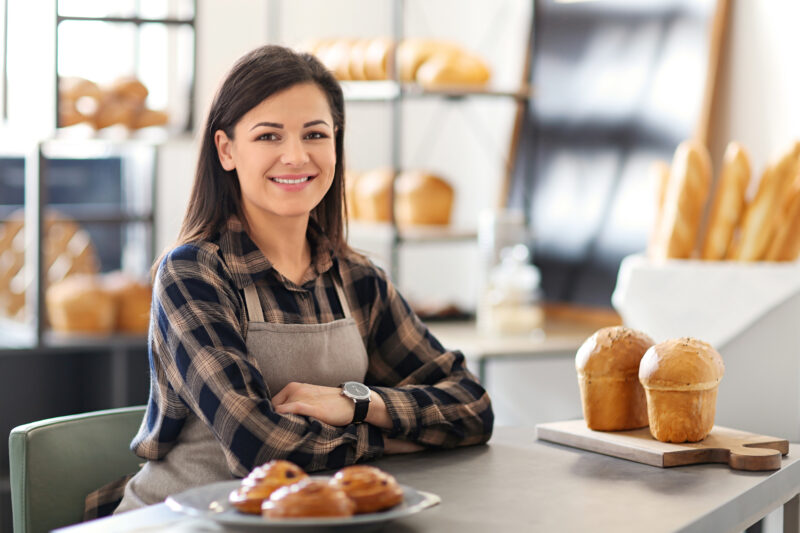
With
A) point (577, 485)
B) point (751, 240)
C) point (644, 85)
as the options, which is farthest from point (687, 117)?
point (577, 485)

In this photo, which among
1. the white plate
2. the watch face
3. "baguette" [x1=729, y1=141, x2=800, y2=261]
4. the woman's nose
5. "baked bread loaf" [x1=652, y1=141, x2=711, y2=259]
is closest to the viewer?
→ the white plate

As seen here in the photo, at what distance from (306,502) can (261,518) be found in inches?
1.9

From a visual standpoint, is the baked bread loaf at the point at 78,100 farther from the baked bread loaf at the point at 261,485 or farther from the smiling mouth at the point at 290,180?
the baked bread loaf at the point at 261,485

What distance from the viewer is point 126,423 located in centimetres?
161

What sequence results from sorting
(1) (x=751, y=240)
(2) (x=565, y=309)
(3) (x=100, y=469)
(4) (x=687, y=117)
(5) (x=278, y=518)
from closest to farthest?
(5) (x=278, y=518)
(3) (x=100, y=469)
(1) (x=751, y=240)
(4) (x=687, y=117)
(2) (x=565, y=309)

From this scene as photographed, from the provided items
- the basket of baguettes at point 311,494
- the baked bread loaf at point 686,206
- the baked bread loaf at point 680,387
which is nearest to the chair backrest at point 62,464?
the basket of baguettes at point 311,494

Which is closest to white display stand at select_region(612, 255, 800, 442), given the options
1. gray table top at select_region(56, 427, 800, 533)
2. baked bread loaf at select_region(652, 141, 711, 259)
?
baked bread loaf at select_region(652, 141, 711, 259)

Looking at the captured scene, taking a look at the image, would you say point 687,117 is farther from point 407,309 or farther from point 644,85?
point 407,309

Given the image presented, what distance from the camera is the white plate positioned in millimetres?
988

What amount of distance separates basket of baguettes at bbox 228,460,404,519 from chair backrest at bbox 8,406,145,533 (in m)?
0.52

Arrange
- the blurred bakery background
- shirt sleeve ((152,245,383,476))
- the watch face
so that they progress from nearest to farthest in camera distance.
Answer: shirt sleeve ((152,245,383,476)), the watch face, the blurred bakery background

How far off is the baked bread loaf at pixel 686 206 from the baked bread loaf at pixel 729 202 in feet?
0.12

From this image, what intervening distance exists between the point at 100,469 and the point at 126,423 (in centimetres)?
8

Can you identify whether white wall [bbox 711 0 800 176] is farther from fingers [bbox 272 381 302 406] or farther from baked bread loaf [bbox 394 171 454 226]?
fingers [bbox 272 381 302 406]
